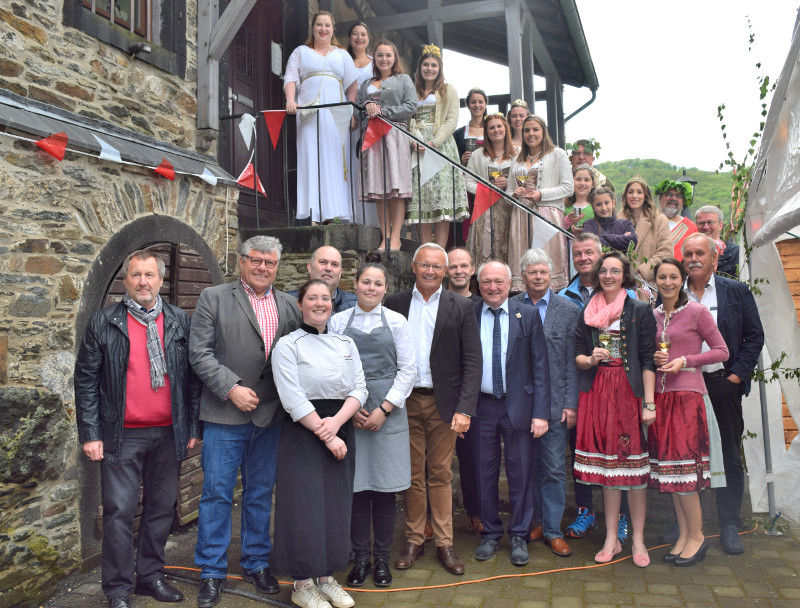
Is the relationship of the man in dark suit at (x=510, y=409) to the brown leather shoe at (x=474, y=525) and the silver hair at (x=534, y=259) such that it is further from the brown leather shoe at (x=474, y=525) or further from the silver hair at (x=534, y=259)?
the brown leather shoe at (x=474, y=525)

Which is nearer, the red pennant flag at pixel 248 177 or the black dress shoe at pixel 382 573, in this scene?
the black dress shoe at pixel 382 573

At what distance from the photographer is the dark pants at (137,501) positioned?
3.34 metres

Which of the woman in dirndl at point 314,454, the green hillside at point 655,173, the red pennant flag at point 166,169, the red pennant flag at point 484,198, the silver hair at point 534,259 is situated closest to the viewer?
the woman in dirndl at point 314,454

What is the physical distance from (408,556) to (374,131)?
3347 millimetres

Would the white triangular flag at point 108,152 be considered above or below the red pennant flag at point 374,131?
below

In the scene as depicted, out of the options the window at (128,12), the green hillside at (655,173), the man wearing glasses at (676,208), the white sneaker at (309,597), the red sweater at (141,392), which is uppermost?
the green hillside at (655,173)

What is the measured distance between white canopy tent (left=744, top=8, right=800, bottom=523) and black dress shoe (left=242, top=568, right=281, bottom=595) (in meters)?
2.64

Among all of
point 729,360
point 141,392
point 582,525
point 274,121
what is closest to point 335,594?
point 141,392

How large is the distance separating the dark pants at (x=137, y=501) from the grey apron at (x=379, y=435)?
99 cm

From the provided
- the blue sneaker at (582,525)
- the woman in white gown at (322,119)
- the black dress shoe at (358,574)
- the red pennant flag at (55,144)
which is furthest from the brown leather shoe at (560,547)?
the red pennant flag at (55,144)

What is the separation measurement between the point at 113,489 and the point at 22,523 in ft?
2.08

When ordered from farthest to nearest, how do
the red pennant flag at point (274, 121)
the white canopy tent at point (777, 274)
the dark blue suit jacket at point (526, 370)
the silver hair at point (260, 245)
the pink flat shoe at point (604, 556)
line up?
1. the red pennant flag at point (274, 121)
2. the dark blue suit jacket at point (526, 370)
3. the pink flat shoe at point (604, 556)
4. the silver hair at point (260, 245)
5. the white canopy tent at point (777, 274)

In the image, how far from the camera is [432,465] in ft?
13.0

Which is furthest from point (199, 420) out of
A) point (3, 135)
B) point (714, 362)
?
point (714, 362)
